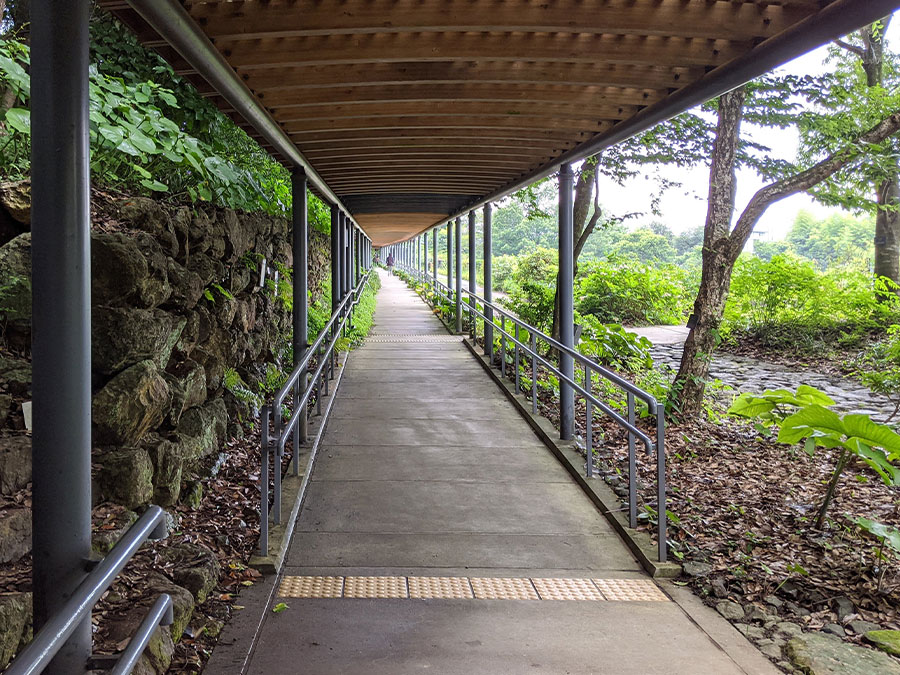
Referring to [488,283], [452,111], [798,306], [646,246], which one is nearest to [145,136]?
[452,111]

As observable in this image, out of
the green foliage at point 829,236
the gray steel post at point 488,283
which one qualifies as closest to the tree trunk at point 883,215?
the gray steel post at point 488,283

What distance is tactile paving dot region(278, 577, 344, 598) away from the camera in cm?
323

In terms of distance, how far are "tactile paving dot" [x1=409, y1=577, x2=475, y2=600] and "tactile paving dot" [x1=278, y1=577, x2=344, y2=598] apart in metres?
0.34

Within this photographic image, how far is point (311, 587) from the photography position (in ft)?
10.9

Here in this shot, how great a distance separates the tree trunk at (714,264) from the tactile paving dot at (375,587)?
13.5 feet

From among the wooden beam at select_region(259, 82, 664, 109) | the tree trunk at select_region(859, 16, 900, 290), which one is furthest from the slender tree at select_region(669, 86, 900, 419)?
the tree trunk at select_region(859, 16, 900, 290)

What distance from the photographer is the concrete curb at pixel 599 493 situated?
11.9 feet

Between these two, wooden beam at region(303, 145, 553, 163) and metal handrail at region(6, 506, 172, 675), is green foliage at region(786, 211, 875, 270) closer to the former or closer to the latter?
wooden beam at region(303, 145, 553, 163)

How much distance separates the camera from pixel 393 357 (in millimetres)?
9984

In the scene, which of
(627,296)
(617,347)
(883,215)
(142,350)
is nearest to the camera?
(142,350)

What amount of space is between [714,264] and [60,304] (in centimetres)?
580

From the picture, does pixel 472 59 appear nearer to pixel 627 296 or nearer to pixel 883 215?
pixel 883 215

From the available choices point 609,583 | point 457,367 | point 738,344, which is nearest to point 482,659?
point 609,583

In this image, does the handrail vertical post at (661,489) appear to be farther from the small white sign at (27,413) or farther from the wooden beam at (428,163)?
the wooden beam at (428,163)
